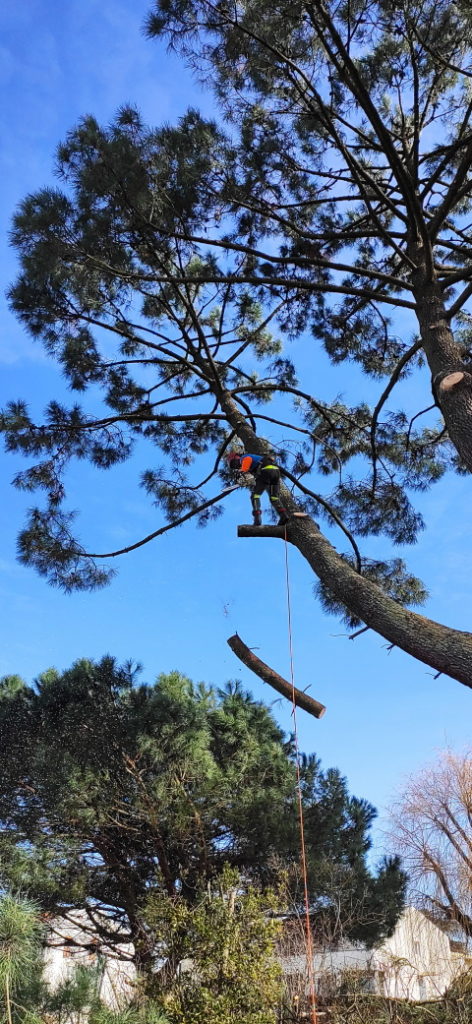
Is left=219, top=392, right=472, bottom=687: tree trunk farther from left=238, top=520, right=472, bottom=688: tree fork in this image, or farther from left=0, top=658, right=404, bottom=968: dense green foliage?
left=0, top=658, right=404, bottom=968: dense green foliage

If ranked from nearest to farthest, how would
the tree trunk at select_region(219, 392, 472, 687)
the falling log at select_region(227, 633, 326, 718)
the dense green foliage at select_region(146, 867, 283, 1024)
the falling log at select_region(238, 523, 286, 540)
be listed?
the tree trunk at select_region(219, 392, 472, 687)
the falling log at select_region(227, 633, 326, 718)
the falling log at select_region(238, 523, 286, 540)
the dense green foliage at select_region(146, 867, 283, 1024)

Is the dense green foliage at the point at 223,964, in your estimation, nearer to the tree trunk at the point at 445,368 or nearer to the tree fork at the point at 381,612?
the tree fork at the point at 381,612

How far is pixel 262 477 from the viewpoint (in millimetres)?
5188

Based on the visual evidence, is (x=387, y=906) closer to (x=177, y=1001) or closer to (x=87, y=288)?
(x=177, y=1001)

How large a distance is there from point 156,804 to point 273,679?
145 inches

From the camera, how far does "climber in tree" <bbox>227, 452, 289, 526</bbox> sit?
16.9ft

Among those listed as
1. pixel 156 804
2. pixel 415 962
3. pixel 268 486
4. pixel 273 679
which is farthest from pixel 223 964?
pixel 415 962

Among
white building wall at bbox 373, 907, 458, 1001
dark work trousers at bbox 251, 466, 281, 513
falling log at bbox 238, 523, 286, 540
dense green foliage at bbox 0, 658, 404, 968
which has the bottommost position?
white building wall at bbox 373, 907, 458, 1001

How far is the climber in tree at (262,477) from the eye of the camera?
516 cm

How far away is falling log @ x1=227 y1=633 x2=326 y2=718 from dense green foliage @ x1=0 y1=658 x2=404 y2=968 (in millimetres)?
3048

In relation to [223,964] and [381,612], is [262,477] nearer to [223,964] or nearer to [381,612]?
[381,612]

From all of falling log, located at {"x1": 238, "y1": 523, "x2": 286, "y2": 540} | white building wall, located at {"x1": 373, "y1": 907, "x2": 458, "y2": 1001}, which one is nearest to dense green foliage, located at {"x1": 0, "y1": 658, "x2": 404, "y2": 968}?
white building wall, located at {"x1": 373, "y1": 907, "x2": 458, "y2": 1001}

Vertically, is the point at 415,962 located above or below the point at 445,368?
below

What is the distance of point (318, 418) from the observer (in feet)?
26.3
